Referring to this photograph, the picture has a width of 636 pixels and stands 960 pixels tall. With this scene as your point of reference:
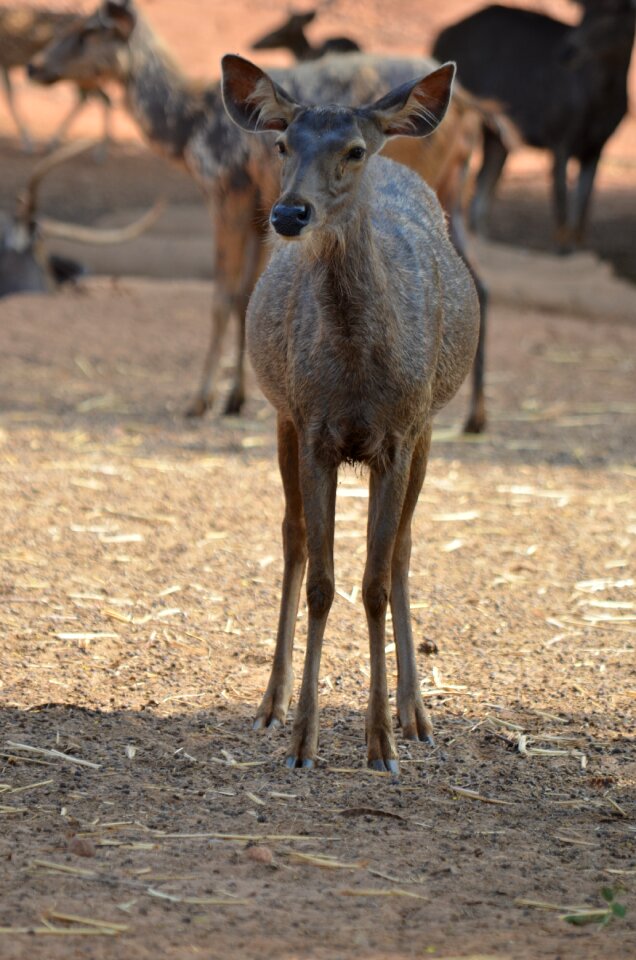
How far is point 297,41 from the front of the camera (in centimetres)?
1452

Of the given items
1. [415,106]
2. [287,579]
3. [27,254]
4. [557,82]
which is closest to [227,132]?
[27,254]

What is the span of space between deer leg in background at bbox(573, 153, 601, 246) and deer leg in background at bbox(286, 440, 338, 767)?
11288 millimetres

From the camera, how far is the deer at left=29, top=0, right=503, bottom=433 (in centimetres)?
817

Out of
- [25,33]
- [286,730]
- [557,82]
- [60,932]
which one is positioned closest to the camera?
[60,932]

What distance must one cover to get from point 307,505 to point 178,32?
25.4 meters

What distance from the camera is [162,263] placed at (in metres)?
13.4

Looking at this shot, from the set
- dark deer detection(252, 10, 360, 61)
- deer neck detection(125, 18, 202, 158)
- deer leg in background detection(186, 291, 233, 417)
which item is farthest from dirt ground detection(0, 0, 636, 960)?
dark deer detection(252, 10, 360, 61)

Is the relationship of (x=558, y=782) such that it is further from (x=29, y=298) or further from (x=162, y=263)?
(x=162, y=263)

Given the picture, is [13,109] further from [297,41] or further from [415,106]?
A: [415,106]

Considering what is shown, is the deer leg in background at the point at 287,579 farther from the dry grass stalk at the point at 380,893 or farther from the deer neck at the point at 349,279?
the dry grass stalk at the point at 380,893

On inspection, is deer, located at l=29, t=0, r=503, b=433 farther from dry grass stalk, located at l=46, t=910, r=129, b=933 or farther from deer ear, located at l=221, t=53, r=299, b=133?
dry grass stalk, located at l=46, t=910, r=129, b=933

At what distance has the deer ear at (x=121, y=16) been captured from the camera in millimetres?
9352

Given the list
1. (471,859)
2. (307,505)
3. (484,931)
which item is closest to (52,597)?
(307,505)

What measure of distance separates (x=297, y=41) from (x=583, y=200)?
3476mm
